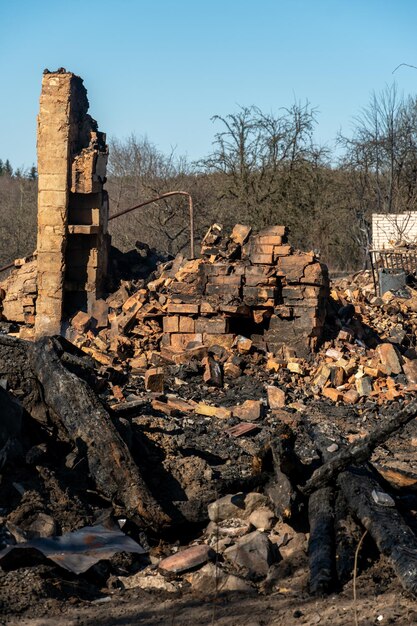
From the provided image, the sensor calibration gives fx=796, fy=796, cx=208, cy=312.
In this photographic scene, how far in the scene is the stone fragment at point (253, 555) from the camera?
5.00 metres

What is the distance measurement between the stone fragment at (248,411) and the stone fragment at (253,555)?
3765 millimetres

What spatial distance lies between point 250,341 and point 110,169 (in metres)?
32.4

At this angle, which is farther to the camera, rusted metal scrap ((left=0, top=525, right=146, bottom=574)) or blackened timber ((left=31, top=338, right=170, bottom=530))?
blackened timber ((left=31, top=338, right=170, bottom=530))

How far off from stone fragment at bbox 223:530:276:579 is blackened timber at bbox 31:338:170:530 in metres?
0.54

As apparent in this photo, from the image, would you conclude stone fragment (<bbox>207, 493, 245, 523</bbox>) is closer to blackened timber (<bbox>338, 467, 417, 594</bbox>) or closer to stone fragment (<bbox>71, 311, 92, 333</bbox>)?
blackened timber (<bbox>338, 467, 417, 594</bbox>)

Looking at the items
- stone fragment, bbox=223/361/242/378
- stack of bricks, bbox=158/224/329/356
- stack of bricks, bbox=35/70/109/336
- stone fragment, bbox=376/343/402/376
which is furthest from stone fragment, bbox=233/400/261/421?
stack of bricks, bbox=35/70/109/336

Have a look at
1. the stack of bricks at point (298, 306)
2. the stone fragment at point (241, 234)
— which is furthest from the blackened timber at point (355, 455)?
the stone fragment at point (241, 234)

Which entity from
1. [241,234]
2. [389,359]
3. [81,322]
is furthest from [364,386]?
[81,322]

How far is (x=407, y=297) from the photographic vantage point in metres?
14.7

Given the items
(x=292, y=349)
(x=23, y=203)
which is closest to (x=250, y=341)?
(x=292, y=349)

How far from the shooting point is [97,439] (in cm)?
600

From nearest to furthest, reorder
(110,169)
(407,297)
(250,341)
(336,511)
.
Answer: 1. (336,511)
2. (250,341)
3. (407,297)
4. (110,169)

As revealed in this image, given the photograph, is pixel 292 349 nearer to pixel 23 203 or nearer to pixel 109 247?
pixel 109 247

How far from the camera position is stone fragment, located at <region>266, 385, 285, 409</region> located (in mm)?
9633
